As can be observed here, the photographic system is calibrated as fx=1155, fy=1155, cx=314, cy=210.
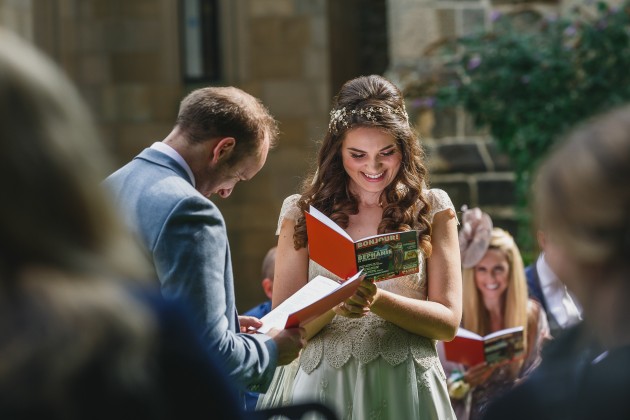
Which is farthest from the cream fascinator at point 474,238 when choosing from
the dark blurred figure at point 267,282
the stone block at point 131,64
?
the stone block at point 131,64

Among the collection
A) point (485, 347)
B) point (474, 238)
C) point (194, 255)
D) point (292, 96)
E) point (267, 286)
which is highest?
point (292, 96)

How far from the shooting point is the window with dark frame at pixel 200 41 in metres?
10.8

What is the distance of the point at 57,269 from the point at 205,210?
1.53 metres

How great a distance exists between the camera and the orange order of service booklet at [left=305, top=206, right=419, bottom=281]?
3764mm

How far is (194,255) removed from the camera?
2996 mm

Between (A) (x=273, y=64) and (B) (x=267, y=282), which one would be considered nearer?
(B) (x=267, y=282)

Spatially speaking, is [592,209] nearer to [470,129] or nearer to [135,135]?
[470,129]

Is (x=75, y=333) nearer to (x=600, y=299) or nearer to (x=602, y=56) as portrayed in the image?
(x=600, y=299)

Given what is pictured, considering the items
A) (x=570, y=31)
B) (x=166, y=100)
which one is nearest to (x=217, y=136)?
(x=570, y=31)

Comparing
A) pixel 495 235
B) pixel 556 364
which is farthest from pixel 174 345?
pixel 495 235

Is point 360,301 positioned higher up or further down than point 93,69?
further down

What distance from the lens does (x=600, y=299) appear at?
1977 mm

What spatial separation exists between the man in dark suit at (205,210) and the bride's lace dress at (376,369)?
2.09 ft

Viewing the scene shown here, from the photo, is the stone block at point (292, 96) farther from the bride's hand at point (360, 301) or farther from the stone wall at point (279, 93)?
the bride's hand at point (360, 301)
